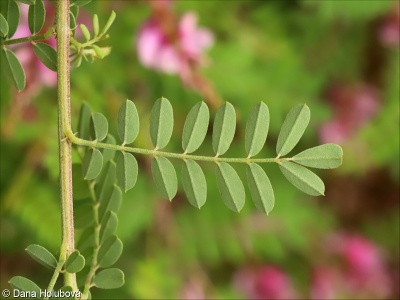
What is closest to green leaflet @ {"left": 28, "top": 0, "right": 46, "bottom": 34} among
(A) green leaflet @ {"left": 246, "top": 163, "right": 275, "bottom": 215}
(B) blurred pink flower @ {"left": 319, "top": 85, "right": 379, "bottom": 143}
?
(A) green leaflet @ {"left": 246, "top": 163, "right": 275, "bottom": 215}

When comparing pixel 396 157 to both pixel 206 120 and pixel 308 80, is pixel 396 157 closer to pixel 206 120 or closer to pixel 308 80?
pixel 308 80

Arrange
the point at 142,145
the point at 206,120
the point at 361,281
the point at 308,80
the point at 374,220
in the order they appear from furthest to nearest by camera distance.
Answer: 1. the point at 374,220
2. the point at 361,281
3. the point at 308,80
4. the point at 142,145
5. the point at 206,120

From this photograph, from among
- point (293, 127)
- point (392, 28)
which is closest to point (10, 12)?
point (293, 127)

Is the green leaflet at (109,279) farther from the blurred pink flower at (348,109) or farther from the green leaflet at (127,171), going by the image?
the blurred pink flower at (348,109)

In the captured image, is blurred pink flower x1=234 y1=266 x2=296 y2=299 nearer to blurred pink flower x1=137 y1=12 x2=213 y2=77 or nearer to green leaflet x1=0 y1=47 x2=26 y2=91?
blurred pink flower x1=137 y1=12 x2=213 y2=77

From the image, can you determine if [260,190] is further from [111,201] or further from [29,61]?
[29,61]

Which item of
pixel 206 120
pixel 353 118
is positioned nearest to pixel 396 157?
pixel 353 118

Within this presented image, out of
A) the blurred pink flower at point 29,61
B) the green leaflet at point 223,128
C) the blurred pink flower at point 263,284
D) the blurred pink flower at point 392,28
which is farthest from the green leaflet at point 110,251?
the blurred pink flower at point 392,28
